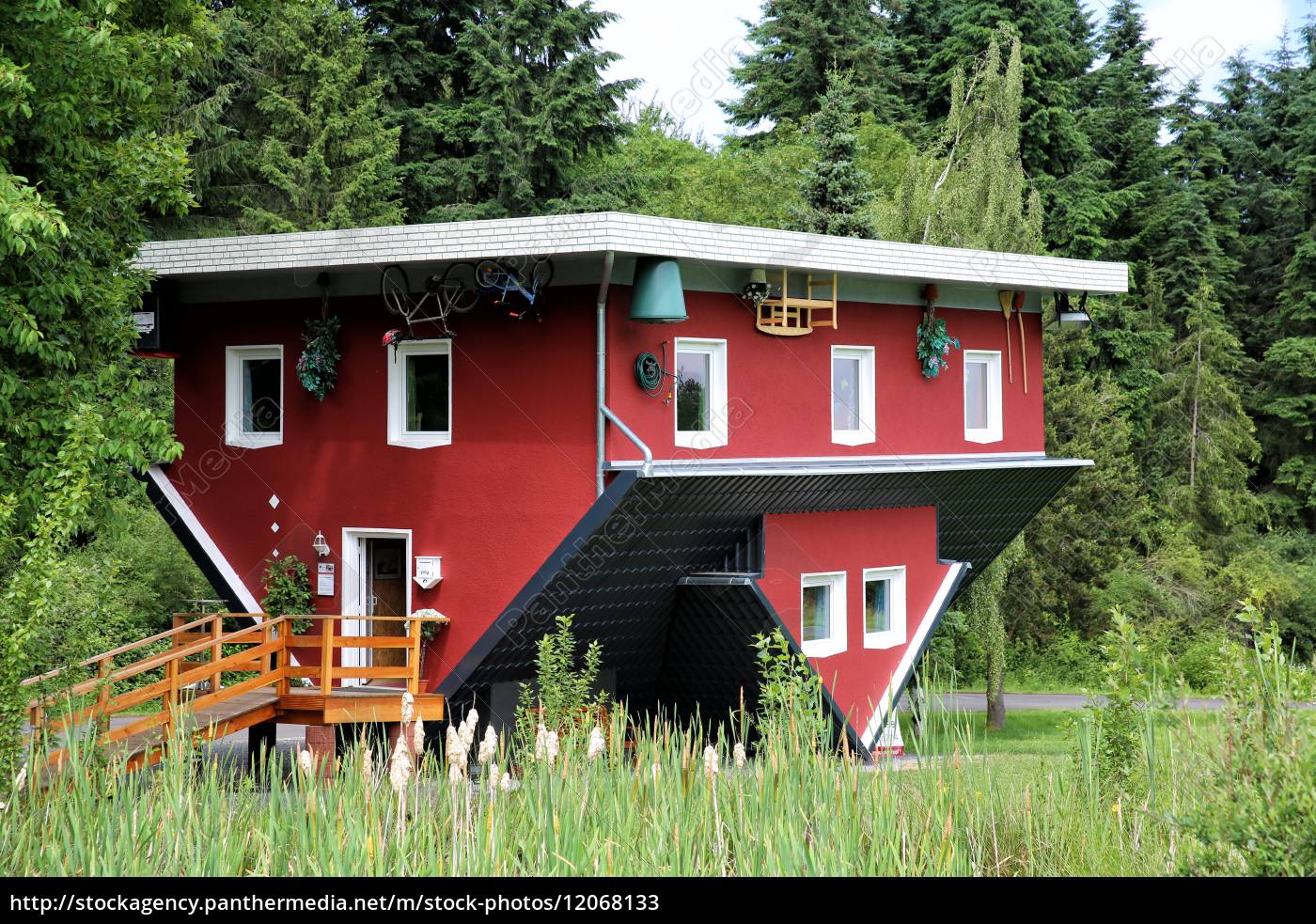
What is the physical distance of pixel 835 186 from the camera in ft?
90.4

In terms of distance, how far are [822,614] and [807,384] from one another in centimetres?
252

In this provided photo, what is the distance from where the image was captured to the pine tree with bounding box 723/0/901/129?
3403 centimetres

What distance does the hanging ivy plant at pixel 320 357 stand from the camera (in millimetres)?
14188

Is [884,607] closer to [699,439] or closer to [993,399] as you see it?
[993,399]

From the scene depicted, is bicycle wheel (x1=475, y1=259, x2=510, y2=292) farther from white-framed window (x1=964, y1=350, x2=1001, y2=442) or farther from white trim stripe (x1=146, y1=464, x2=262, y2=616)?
white-framed window (x1=964, y1=350, x2=1001, y2=442)

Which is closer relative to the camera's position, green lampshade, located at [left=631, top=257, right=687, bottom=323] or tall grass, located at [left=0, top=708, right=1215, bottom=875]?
tall grass, located at [left=0, top=708, right=1215, bottom=875]

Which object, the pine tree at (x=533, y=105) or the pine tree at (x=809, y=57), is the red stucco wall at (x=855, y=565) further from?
the pine tree at (x=809, y=57)

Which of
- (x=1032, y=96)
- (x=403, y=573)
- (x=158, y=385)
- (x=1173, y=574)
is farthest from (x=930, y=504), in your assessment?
(x=1032, y=96)

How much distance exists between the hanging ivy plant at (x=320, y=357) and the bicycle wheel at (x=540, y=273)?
2466 mm

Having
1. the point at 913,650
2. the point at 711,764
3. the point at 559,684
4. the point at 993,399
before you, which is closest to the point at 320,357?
the point at 559,684

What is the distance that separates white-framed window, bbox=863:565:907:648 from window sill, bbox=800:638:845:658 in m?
0.50

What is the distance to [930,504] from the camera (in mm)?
16484

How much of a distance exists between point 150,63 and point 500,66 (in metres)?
17.4

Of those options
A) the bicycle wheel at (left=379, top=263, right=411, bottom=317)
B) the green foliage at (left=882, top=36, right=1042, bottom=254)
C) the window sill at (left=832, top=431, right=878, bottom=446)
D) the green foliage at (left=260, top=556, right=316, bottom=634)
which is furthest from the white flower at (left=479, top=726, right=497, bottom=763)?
the green foliage at (left=882, top=36, right=1042, bottom=254)
